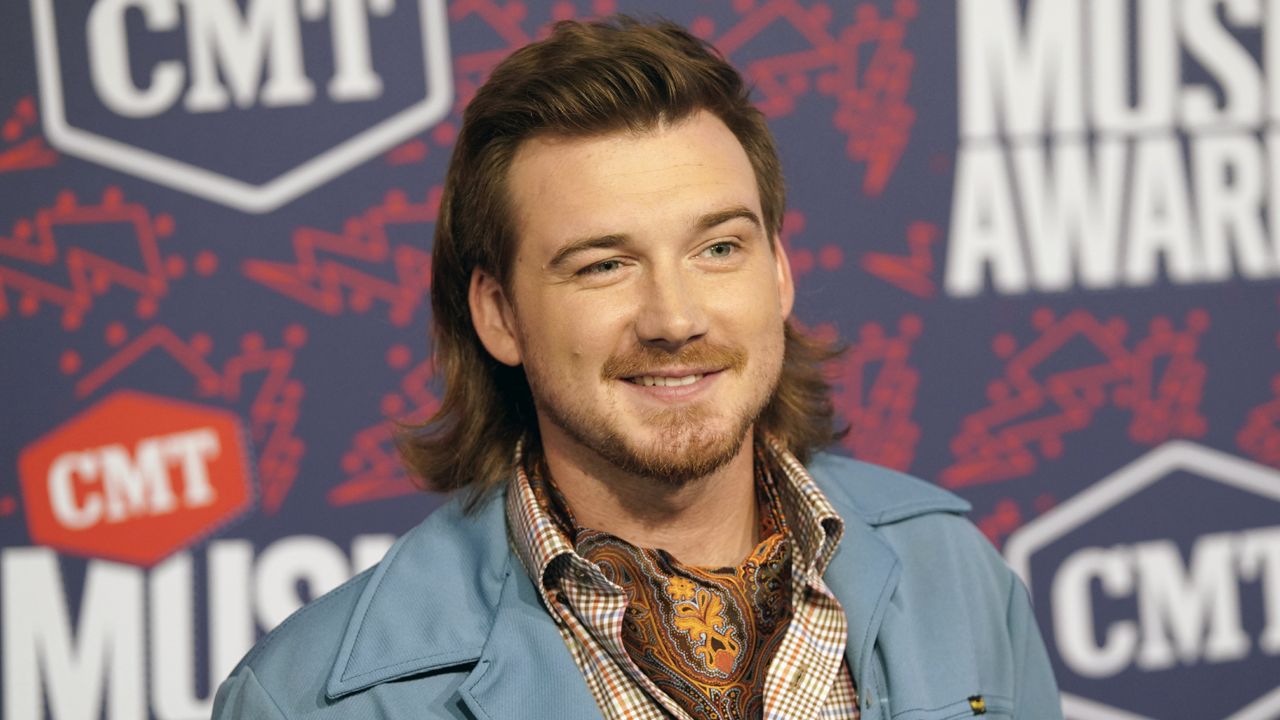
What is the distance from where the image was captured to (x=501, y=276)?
150 cm

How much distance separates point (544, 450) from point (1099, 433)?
1.16 m

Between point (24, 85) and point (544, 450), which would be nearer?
point (544, 450)

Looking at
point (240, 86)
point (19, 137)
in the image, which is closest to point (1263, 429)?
point (240, 86)

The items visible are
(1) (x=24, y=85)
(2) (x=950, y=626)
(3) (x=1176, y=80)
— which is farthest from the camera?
(3) (x=1176, y=80)

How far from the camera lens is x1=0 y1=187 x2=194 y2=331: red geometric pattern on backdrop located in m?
2.10

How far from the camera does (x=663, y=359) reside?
1.36m

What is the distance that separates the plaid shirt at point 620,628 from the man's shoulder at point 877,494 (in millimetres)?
102

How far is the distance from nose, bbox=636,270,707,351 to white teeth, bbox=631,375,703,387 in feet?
0.14

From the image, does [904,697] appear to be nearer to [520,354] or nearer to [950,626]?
[950,626]

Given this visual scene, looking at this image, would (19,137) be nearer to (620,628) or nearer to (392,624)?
(392,624)

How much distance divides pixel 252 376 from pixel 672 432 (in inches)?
39.2

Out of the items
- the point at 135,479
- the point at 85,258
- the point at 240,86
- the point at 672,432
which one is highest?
the point at 240,86

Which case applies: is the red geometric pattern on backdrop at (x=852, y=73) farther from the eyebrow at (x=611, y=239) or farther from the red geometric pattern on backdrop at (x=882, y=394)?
the eyebrow at (x=611, y=239)

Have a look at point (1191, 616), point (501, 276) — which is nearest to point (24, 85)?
point (501, 276)
